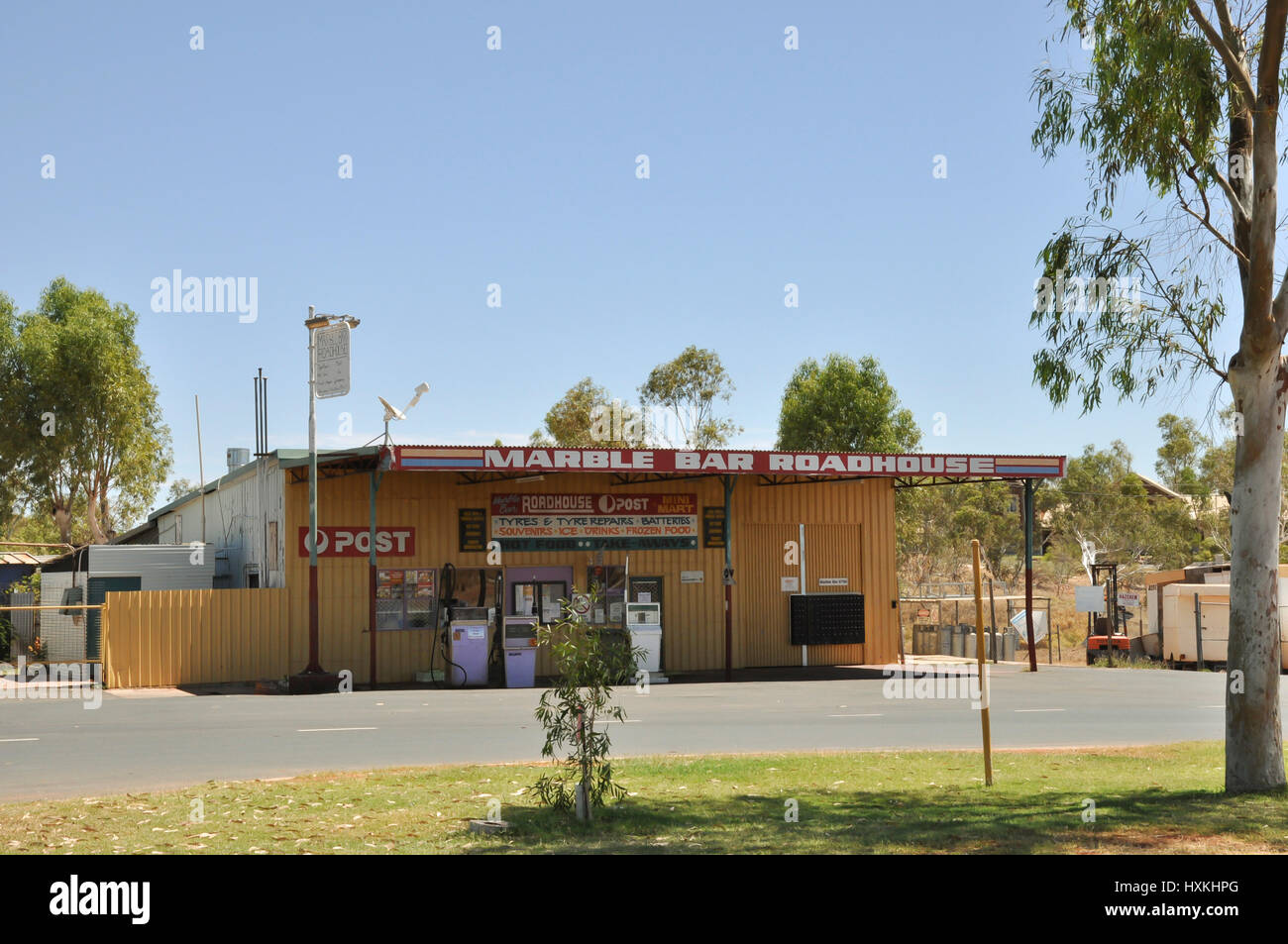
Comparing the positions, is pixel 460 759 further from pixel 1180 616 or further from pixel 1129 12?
pixel 1180 616

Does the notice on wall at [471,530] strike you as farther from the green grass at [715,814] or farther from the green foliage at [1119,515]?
the green foliage at [1119,515]

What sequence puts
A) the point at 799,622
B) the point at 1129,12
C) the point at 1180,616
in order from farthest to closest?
the point at 1180,616, the point at 799,622, the point at 1129,12

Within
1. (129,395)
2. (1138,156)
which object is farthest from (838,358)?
(1138,156)

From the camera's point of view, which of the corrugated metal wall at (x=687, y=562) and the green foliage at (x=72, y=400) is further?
the green foliage at (x=72, y=400)

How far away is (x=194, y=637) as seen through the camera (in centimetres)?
2456

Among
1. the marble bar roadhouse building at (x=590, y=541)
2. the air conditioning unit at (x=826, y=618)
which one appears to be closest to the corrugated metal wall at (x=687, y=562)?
the marble bar roadhouse building at (x=590, y=541)

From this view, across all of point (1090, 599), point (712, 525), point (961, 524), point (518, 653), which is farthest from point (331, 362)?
point (961, 524)

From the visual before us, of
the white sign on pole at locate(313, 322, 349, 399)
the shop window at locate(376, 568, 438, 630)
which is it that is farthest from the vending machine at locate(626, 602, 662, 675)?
the white sign on pole at locate(313, 322, 349, 399)

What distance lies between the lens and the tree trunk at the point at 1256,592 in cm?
1056

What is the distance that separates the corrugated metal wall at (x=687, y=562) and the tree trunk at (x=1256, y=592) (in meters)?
18.8

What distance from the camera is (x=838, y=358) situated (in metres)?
50.9

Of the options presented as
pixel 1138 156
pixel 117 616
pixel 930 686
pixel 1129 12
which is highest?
pixel 1129 12
